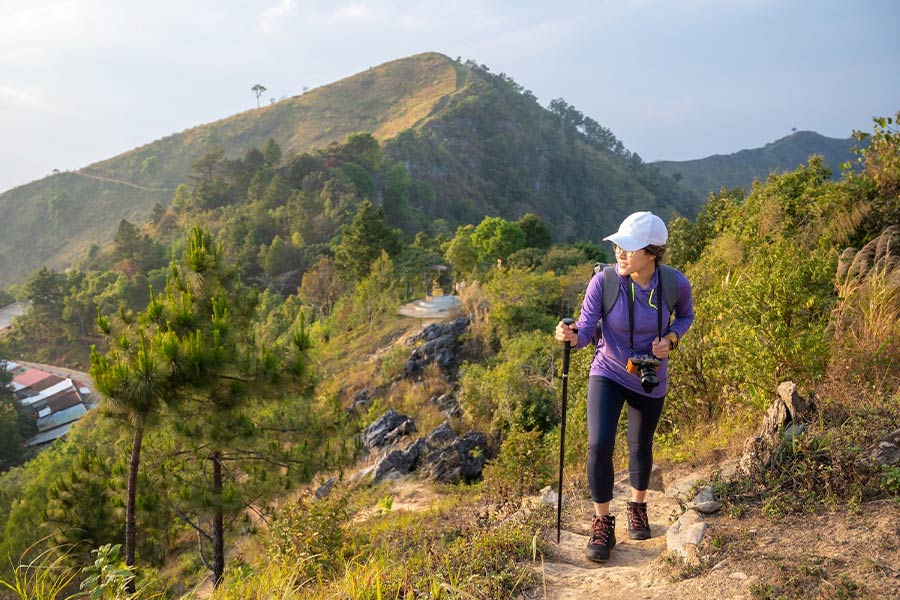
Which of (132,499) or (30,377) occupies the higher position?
(132,499)

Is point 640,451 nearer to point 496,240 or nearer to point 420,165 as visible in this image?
point 496,240

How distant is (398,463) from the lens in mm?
8961

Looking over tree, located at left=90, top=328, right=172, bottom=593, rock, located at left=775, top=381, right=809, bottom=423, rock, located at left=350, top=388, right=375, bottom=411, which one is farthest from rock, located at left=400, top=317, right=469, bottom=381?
rock, located at left=775, top=381, right=809, bottom=423

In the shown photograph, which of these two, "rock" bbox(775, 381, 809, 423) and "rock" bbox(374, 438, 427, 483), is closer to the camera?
"rock" bbox(775, 381, 809, 423)

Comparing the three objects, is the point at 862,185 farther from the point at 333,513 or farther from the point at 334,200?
the point at 334,200

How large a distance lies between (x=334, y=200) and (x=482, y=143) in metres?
35.5

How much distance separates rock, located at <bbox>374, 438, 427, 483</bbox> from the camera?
8828 millimetres

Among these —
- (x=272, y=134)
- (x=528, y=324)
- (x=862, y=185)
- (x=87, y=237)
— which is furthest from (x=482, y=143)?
(x=862, y=185)

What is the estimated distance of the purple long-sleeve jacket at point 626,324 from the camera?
2596mm

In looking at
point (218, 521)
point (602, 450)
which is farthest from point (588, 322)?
point (218, 521)

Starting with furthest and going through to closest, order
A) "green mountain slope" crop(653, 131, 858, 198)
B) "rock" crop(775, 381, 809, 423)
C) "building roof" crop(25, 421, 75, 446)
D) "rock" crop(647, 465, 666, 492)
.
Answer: "green mountain slope" crop(653, 131, 858, 198), "building roof" crop(25, 421, 75, 446), "rock" crop(647, 465, 666, 492), "rock" crop(775, 381, 809, 423)

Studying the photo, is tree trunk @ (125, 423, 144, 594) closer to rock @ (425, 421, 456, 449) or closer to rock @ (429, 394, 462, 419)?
rock @ (425, 421, 456, 449)

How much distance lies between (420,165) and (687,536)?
62.2 m

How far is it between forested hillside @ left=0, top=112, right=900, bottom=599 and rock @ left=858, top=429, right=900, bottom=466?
3 cm
